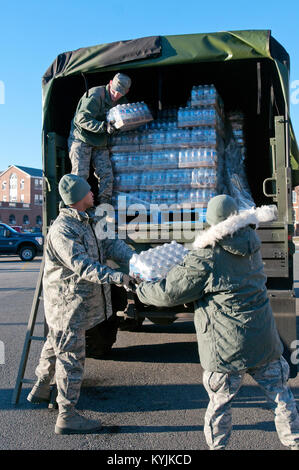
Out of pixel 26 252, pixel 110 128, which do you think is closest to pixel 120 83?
pixel 110 128

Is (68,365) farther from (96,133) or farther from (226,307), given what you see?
(96,133)

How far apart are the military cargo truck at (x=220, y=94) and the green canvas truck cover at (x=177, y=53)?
1 cm

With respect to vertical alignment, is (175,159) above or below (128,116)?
below

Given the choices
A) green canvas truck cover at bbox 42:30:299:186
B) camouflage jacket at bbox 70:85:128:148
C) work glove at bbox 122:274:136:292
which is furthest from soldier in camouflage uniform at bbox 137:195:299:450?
camouflage jacket at bbox 70:85:128:148

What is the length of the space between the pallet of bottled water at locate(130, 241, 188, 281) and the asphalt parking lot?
1227 millimetres

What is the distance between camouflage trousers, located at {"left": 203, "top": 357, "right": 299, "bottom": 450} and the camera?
2682 mm

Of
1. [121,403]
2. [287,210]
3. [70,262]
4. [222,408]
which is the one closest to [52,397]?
[121,403]

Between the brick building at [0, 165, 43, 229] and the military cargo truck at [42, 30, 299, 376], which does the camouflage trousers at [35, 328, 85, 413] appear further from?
the brick building at [0, 165, 43, 229]

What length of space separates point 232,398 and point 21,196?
81.1 metres

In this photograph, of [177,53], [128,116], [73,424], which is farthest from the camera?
Answer: [128,116]

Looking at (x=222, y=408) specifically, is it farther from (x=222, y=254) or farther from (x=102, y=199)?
(x=102, y=199)

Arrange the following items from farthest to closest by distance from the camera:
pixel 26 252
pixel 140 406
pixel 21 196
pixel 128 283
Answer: pixel 21 196
pixel 26 252
pixel 140 406
pixel 128 283

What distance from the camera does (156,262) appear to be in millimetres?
3617

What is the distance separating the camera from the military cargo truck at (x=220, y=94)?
4.34m
